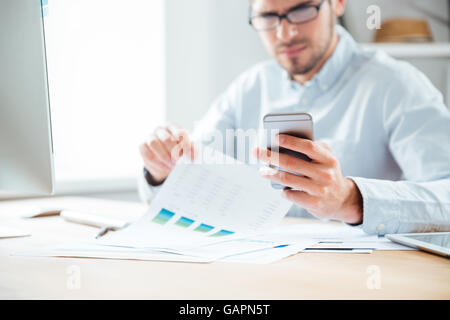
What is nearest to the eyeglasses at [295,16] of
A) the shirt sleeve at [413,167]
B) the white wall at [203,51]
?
the shirt sleeve at [413,167]

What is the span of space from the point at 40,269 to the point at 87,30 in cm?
124

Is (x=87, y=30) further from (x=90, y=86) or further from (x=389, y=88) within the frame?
(x=389, y=88)

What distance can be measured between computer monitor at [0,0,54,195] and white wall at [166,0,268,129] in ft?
3.31

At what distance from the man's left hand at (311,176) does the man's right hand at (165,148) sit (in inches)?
9.2

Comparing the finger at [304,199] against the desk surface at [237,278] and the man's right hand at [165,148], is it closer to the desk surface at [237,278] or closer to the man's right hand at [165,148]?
the desk surface at [237,278]

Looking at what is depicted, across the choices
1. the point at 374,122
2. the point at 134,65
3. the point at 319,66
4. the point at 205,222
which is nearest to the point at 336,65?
the point at 319,66

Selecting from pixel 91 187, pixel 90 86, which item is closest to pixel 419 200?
pixel 91 187

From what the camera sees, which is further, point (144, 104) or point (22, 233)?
point (144, 104)

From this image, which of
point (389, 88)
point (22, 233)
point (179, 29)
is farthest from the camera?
point (179, 29)

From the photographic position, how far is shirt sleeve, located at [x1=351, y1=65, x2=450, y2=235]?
0.81m

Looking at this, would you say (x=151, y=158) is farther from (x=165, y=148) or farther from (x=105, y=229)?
(x=105, y=229)

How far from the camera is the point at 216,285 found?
554 millimetres

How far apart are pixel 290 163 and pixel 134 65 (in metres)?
1.16

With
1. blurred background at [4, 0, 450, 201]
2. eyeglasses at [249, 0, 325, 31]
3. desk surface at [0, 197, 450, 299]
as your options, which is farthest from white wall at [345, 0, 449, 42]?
desk surface at [0, 197, 450, 299]
